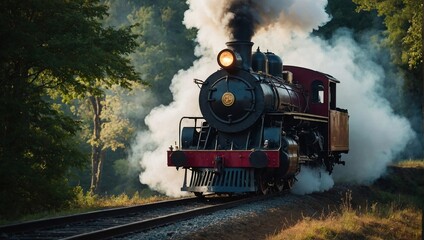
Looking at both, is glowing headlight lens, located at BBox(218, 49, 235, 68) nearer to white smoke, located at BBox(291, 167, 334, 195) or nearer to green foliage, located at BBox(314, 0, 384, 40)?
white smoke, located at BBox(291, 167, 334, 195)

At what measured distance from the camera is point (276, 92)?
1352 cm

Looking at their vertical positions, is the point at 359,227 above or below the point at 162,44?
below

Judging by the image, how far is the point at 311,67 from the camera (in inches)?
898

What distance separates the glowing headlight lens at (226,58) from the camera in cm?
1284

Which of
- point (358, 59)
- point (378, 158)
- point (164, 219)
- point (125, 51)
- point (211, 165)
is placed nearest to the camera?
point (164, 219)

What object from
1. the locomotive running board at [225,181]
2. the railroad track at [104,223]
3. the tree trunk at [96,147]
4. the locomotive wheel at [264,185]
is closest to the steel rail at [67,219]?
the railroad track at [104,223]

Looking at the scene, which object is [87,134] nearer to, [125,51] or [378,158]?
[378,158]

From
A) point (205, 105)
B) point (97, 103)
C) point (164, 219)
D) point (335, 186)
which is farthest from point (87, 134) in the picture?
point (164, 219)

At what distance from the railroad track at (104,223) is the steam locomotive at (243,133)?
3.04ft

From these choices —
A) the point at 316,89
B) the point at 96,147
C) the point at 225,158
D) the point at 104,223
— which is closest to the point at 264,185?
the point at 225,158

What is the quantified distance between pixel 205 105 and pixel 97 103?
2186 centimetres

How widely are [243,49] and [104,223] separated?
17.9 ft

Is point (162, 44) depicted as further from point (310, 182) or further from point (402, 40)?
point (310, 182)

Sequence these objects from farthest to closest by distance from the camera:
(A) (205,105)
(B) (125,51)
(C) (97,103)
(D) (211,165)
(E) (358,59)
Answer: (C) (97,103)
(E) (358,59)
(B) (125,51)
(A) (205,105)
(D) (211,165)
